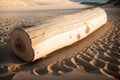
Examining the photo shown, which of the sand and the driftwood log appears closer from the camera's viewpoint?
the sand

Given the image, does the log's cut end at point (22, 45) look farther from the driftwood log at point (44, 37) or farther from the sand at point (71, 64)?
the sand at point (71, 64)

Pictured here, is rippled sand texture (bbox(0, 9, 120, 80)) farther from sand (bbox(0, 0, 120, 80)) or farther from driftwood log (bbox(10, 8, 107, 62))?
driftwood log (bbox(10, 8, 107, 62))

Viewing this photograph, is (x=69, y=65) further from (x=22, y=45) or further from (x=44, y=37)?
(x=22, y=45)

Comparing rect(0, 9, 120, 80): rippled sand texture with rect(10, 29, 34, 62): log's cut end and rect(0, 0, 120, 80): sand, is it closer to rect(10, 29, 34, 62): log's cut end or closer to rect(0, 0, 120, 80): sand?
rect(0, 0, 120, 80): sand

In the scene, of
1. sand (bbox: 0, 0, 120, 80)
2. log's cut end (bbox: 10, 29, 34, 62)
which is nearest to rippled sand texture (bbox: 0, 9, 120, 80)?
sand (bbox: 0, 0, 120, 80)

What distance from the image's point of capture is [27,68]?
321cm

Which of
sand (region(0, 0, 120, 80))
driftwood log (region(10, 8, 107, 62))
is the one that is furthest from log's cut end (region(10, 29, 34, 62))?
sand (region(0, 0, 120, 80))

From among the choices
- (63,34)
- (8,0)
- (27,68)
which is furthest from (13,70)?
(8,0)

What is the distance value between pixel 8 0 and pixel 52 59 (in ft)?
59.2

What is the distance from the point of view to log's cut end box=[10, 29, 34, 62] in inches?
126

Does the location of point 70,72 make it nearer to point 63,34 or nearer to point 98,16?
point 63,34

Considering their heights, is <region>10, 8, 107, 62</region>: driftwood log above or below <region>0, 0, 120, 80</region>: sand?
above

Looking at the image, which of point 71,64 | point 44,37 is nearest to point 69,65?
point 71,64

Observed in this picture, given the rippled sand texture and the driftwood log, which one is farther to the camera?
the driftwood log
